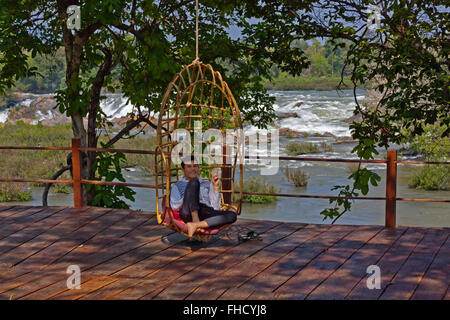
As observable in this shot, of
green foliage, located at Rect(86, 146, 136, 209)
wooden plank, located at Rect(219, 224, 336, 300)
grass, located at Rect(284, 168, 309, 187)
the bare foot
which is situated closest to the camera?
wooden plank, located at Rect(219, 224, 336, 300)

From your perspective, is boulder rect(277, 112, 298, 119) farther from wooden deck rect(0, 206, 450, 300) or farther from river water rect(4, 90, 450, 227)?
wooden deck rect(0, 206, 450, 300)

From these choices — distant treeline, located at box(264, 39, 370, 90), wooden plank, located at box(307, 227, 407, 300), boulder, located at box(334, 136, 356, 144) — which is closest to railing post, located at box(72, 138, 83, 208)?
wooden plank, located at box(307, 227, 407, 300)

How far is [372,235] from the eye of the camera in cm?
679

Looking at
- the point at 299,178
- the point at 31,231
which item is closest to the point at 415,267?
the point at 31,231

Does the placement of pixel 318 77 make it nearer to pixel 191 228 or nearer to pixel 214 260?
pixel 191 228

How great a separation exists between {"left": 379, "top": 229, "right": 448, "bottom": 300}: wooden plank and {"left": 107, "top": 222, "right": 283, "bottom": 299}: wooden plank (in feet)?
4.65

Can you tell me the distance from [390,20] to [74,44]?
186 inches

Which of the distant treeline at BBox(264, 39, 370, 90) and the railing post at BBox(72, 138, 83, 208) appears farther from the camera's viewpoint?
the distant treeline at BBox(264, 39, 370, 90)

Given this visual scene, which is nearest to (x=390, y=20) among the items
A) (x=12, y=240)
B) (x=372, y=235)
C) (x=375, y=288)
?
(x=372, y=235)

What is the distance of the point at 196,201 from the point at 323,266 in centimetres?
137

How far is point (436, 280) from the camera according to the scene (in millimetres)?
5234

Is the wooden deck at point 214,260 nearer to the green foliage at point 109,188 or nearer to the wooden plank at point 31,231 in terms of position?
the wooden plank at point 31,231

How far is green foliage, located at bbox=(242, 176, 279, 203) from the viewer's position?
19031 millimetres

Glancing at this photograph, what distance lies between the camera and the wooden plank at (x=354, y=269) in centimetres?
495
